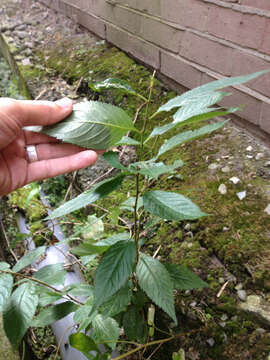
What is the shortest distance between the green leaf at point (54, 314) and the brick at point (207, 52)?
4.92ft

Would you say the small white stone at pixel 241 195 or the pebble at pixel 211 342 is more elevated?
the small white stone at pixel 241 195

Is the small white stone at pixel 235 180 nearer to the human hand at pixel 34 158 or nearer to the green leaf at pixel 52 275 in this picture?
the human hand at pixel 34 158

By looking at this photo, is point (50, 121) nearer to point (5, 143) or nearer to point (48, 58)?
point (5, 143)

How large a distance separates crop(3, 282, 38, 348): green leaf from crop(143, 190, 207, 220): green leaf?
2.00 feet

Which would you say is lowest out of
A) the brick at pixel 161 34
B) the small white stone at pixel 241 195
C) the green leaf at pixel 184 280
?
the small white stone at pixel 241 195

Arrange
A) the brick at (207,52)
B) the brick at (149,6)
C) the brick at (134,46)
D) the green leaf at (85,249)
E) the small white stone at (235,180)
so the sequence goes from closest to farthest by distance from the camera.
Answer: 1. the green leaf at (85,249)
2. the small white stone at (235,180)
3. the brick at (207,52)
4. the brick at (149,6)
5. the brick at (134,46)

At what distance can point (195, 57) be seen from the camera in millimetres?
2061

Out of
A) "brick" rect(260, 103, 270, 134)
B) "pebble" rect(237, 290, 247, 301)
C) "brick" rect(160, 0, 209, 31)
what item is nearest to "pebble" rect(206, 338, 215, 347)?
"pebble" rect(237, 290, 247, 301)

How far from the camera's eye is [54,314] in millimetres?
1166

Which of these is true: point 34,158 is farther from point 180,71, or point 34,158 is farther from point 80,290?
point 180,71

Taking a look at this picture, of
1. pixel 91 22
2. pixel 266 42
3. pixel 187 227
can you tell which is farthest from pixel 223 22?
pixel 91 22

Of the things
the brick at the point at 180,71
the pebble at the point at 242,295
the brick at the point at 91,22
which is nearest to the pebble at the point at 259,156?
the brick at the point at 180,71

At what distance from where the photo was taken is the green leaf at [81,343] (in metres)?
0.97

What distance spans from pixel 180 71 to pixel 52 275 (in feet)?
5.35
